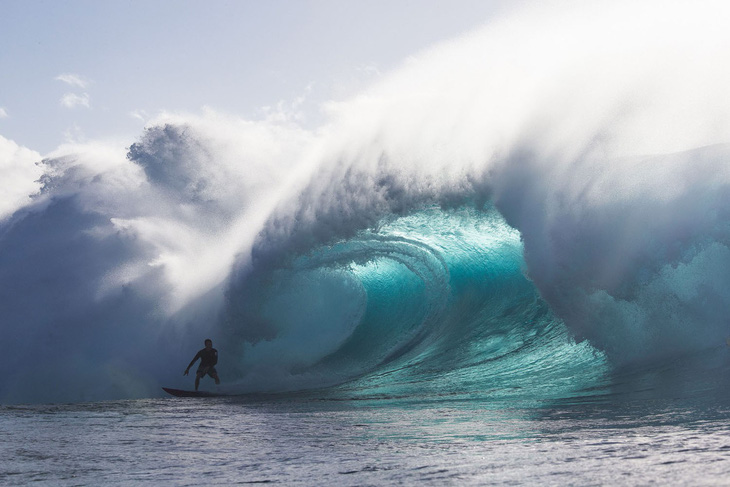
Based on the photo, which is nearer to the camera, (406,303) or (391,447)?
(391,447)

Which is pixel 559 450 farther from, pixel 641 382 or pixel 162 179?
pixel 162 179

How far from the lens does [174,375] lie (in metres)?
11.8

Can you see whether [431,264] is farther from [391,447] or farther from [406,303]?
[391,447]

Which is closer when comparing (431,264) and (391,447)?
(391,447)

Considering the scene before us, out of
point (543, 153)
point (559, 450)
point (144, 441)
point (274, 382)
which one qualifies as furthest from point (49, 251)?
point (559, 450)

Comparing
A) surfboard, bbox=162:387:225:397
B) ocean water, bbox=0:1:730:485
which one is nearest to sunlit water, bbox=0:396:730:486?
ocean water, bbox=0:1:730:485

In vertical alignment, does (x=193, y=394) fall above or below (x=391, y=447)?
above

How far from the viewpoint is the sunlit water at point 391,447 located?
270cm

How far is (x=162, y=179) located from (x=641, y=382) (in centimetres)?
1366

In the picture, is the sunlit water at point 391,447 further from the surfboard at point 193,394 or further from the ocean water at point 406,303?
the surfboard at point 193,394

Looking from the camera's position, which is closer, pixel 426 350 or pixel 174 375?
pixel 426 350

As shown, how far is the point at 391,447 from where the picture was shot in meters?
3.65

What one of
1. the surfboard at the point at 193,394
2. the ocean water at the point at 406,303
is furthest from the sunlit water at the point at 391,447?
the surfboard at the point at 193,394

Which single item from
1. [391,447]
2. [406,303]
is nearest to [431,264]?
[406,303]
